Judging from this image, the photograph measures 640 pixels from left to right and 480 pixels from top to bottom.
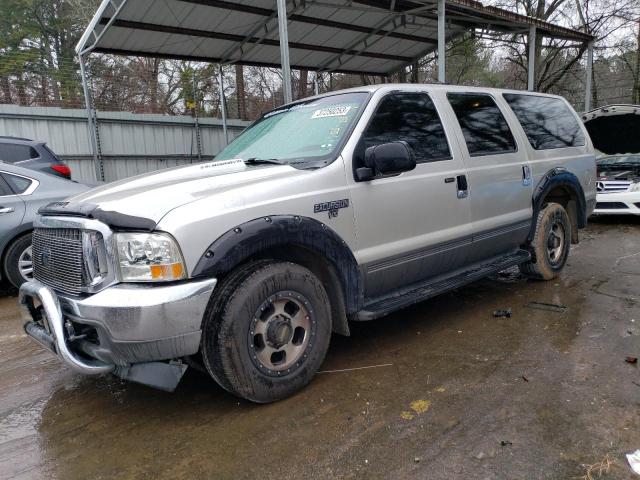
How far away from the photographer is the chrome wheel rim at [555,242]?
5129mm

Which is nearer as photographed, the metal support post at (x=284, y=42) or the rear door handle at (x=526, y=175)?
the rear door handle at (x=526, y=175)

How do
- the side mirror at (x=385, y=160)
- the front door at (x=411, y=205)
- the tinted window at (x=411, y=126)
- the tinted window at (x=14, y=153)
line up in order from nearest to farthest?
the side mirror at (x=385, y=160)
the front door at (x=411, y=205)
the tinted window at (x=411, y=126)
the tinted window at (x=14, y=153)

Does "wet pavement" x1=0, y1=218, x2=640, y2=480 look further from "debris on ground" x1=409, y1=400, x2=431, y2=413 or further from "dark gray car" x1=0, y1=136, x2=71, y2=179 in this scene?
"dark gray car" x1=0, y1=136, x2=71, y2=179

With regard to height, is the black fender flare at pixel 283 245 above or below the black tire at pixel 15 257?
above

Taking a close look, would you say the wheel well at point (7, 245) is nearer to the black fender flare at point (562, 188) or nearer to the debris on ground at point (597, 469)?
the black fender flare at point (562, 188)

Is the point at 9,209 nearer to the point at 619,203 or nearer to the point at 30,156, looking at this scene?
the point at 30,156

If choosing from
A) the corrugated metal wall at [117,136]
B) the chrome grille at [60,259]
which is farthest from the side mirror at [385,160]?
the corrugated metal wall at [117,136]

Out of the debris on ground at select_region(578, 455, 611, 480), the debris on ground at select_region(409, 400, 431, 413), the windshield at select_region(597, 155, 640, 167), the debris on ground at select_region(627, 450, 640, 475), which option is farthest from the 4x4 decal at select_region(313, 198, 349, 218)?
the windshield at select_region(597, 155, 640, 167)

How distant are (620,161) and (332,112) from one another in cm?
821

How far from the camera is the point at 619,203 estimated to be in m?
8.57

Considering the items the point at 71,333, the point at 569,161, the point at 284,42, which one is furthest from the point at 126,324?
the point at 284,42

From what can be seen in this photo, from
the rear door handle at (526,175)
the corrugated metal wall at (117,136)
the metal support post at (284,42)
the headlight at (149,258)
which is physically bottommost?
the headlight at (149,258)

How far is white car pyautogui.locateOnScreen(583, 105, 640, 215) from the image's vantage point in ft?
27.9

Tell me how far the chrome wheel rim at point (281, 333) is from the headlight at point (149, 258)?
1.77 ft
